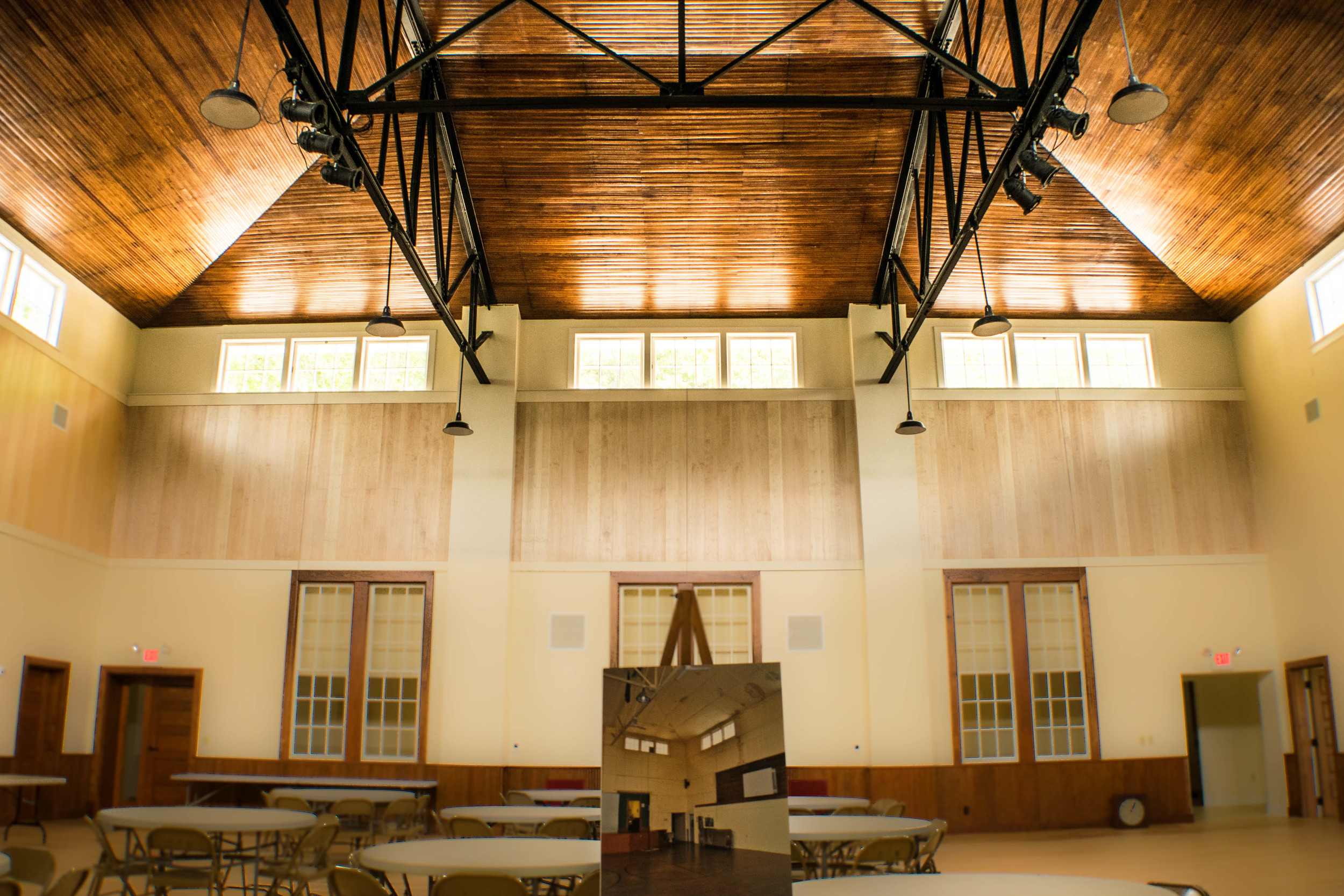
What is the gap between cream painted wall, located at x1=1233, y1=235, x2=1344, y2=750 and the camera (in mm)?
12445

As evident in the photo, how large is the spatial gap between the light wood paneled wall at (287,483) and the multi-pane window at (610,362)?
2072 mm

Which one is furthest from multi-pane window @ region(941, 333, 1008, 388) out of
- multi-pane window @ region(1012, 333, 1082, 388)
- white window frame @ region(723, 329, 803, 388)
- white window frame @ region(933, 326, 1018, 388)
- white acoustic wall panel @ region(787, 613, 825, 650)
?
white acoustic wall panel @ region(787, 613, 825, 650)

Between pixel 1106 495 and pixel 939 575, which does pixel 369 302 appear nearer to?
pixel 939 575

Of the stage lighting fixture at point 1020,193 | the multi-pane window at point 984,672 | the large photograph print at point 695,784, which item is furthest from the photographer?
the multi-pane window at point 984,672

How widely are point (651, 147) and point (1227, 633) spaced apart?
10.4 m

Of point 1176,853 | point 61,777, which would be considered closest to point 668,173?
point 1176,853

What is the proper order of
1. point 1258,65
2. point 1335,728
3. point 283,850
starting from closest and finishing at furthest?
1. point 283,850
2. point 1258,65
3. point 1335,728

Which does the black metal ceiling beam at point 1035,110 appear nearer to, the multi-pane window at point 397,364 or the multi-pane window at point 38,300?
the multi-pane window at point 397,364

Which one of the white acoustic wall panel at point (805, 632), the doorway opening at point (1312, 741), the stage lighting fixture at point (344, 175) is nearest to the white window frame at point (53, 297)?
the stage lighting fixture at point (344, 175)

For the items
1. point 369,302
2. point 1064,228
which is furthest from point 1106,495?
point 369,302

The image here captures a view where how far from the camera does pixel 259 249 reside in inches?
534

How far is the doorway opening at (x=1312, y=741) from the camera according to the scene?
12734 millimetres

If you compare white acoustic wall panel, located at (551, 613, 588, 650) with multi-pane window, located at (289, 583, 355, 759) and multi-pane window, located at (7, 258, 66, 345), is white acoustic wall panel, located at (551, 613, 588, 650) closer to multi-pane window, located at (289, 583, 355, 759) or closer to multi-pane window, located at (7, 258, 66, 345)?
multi-pane window, located at (289, 583, 355, 759)

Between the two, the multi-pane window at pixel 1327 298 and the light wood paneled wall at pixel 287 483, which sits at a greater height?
the multi-pane window at pixel 1327 298
